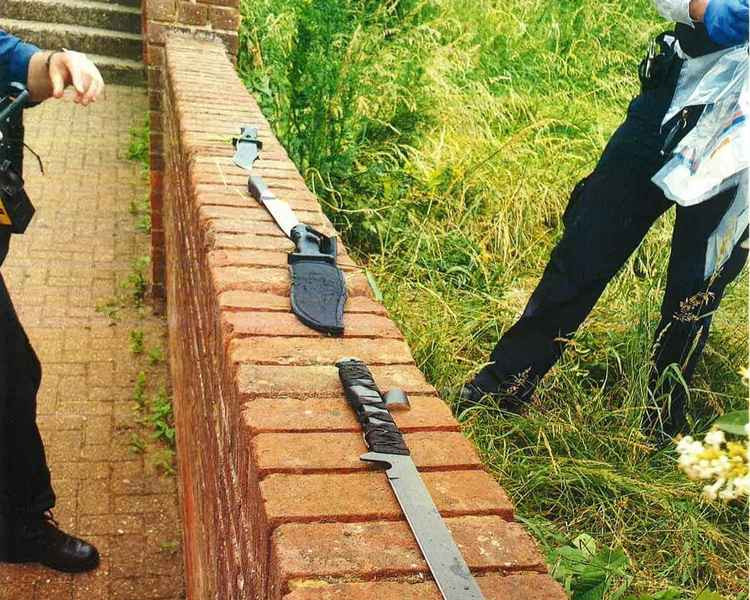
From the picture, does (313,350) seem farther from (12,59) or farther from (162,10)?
(162,10)

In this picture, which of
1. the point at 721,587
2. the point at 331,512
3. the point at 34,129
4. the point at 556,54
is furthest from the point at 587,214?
the point at 34,129

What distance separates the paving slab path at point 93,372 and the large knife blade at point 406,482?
5.62ft

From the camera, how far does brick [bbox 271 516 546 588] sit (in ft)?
3.11

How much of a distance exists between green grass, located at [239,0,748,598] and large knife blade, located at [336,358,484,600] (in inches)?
36.7

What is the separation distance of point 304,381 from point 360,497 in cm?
29

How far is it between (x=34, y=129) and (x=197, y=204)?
4.96 meters

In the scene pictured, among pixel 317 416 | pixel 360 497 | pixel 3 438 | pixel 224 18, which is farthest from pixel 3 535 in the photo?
pixel 224 18

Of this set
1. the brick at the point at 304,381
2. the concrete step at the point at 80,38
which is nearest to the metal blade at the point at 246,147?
the brick at the point at 304,381

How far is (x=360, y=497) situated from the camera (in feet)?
3.48

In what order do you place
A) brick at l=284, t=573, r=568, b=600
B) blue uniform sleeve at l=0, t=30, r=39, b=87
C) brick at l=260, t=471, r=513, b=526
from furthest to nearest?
blue uniform sleeve at l=0, t=30, r=39, b=87
brick at l=260, t=471, r=513, b=526
brick at l=284, t=573, r=568, b=600

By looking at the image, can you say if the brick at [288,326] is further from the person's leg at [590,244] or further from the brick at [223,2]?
the brick at [223,2]

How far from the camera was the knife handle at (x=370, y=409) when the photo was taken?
115 centimetres

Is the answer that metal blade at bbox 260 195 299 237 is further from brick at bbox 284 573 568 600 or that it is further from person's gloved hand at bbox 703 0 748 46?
person's gloved hand at bbox 703 0 748 46

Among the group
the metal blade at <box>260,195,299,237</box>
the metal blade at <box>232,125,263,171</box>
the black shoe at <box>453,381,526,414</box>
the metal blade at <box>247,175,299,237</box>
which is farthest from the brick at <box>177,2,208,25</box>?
the black shoe at <box>453,381,526,414</box>
